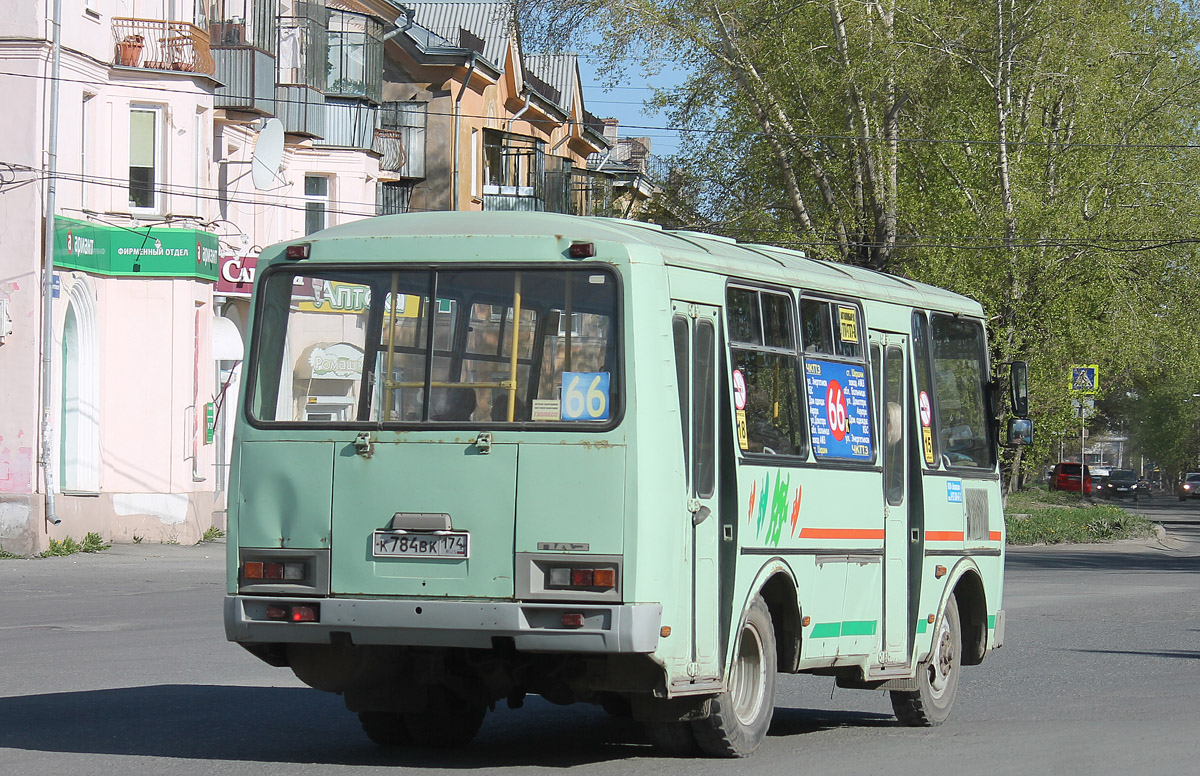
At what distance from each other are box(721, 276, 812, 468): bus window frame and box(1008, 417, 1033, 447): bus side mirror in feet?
10.0

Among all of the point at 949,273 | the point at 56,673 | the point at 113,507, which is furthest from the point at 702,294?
the point at 949,273

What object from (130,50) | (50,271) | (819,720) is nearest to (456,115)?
(130,50)

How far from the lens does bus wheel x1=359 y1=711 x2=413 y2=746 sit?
9102 millimetres

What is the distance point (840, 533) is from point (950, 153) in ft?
90.1

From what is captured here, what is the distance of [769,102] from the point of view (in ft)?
120

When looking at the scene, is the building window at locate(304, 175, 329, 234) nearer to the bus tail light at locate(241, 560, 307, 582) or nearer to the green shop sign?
the green shop sign

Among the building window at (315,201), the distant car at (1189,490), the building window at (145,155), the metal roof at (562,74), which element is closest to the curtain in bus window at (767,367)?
the building window at (145,155)

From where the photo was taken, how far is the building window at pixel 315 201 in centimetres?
3825

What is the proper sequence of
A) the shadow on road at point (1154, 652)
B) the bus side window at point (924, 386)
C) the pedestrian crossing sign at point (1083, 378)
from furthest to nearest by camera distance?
the pedestrian crossing sign at point (1083, 378)
the shadow on road at point (1154, 652)
the bus side window at point (924, 386)

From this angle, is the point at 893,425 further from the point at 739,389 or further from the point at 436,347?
the point at 436,347

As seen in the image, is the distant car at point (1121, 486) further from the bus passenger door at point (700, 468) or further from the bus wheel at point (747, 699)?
the bus passenger door at point (700, 468)

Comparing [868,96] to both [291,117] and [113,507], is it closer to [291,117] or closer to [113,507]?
[291,117]

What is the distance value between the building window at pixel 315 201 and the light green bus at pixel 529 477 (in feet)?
98.1

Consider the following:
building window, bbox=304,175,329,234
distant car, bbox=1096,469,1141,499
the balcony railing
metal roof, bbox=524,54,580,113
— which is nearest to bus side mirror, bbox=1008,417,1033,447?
the balcony railing
